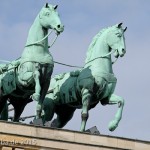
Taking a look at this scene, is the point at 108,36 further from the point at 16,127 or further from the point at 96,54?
the point at 16,127

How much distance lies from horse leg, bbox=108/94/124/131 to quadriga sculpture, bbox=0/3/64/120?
1698 millimetres

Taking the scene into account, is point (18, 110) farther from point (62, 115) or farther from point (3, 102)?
point (62, 115)

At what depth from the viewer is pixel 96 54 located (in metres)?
32.3

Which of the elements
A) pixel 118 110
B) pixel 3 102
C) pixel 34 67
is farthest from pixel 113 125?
pixel 3 102

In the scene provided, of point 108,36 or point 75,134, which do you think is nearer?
point 75,134

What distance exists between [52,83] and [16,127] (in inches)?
143

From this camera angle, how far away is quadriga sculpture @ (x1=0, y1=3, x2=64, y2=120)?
31.1 meters

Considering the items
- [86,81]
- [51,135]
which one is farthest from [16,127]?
[86,81]

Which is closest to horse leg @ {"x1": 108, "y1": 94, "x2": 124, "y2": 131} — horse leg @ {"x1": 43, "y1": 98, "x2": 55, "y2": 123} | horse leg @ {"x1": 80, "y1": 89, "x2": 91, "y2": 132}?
horse leg @ {"x1": 80, "y1": 89, "x2": 91, "y2": 132}

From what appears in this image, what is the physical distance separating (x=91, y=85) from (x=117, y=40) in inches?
53.7

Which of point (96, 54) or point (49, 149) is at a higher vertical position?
point (96, 54)

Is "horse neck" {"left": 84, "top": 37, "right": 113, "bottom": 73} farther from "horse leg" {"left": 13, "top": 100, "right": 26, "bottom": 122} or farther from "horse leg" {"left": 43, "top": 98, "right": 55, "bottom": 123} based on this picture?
"horse leg" {"left": 13, "top": 100, "right": 26, "bottom": 122}

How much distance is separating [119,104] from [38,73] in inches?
86.4

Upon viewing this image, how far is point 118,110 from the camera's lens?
3158cm
